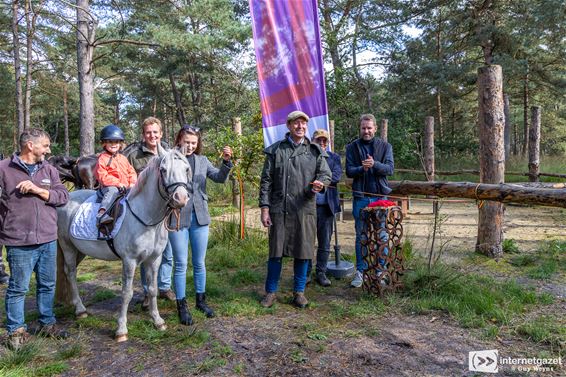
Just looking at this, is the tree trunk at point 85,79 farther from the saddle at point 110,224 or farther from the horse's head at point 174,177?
the horse's head at point 174,177

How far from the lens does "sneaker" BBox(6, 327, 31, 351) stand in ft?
9.84

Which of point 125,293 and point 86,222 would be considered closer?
point 125,293

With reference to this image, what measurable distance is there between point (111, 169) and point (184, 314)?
149cm

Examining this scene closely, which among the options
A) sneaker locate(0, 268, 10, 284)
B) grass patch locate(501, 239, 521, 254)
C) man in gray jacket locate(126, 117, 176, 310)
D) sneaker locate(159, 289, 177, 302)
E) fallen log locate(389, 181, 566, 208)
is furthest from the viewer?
grass patch locate(501, 239, 521, 254)

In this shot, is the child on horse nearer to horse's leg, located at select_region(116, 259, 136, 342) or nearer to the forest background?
horse's leg, located at select_region(116, 259, 136, 342)

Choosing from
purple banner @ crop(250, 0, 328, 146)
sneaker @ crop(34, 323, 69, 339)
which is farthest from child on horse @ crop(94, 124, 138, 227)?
purple banner @ crop(250, 0, 328, 146)

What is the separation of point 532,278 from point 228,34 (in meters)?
8.22

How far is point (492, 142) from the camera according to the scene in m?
5.18

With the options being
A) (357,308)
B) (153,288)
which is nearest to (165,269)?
(153,288)

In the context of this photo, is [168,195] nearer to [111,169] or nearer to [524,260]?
[111,169]

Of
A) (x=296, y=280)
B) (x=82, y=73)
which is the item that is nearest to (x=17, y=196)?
(x=296, y=280)

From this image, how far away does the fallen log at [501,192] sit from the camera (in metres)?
4.22

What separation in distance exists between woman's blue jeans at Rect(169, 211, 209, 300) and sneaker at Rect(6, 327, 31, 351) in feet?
4.00

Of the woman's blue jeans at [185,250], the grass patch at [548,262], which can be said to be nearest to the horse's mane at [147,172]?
the woman's blue jeans at [185,250]
